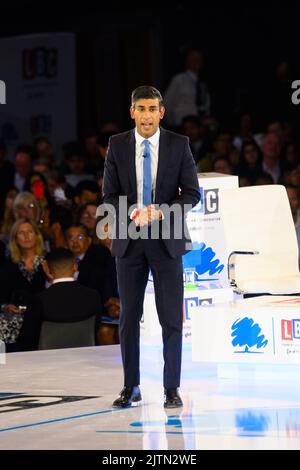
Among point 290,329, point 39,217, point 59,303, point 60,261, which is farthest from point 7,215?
point 290,329

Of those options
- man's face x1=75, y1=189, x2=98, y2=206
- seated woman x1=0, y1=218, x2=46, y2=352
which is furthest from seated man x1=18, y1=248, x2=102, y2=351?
man's face x1=75, y1=189, x2=98, y2=206

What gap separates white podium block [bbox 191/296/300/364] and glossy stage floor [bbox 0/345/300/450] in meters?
0.16

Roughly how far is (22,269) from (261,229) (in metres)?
1.97

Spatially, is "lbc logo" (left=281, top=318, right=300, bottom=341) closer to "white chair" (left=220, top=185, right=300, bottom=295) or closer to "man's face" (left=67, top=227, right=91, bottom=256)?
"white chair" (left=220, top=185, right=300, bottom=295)

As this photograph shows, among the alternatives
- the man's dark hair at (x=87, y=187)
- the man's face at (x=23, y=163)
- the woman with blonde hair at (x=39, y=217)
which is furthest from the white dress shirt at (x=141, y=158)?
the man's face at (x=23, y=163)

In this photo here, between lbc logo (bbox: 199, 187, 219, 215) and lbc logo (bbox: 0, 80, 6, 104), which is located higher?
lbc logo (bbox: 0, 80, 6, 104)

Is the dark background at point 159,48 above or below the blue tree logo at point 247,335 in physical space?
above

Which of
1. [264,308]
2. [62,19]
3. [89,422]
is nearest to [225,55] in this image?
[62,19]

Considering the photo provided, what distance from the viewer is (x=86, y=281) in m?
9.63

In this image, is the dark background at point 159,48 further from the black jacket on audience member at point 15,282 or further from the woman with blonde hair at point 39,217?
the black jacket on audience member at point 15,282

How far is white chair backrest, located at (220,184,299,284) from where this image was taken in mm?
8391

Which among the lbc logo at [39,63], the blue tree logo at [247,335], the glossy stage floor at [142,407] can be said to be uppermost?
the lbc logo at [39,63]

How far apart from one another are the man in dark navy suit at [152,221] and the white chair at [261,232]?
5.67 feet

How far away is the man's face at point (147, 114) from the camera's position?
6.49 meters
